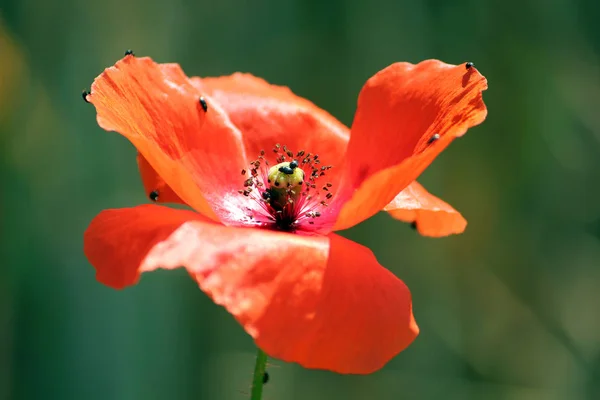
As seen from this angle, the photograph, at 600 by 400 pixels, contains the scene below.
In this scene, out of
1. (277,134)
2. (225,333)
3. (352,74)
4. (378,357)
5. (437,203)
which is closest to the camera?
(378,357)

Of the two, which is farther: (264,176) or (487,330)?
(487,330)

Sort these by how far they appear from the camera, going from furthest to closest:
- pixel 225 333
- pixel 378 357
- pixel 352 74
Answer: pixel 352 74, pixel 225 333, pixel 378 357

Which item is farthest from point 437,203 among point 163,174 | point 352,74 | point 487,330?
point 352,74

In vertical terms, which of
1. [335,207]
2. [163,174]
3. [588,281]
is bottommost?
[588,281]

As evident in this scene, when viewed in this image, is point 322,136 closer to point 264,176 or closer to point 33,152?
point 264,176

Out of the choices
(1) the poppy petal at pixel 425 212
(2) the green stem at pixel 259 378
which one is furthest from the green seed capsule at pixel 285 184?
(2) the green stem at pixel 259 378

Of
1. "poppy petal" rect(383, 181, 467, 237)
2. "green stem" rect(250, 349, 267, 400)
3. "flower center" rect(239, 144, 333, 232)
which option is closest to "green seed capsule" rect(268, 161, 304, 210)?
"flower center" rect(239, 144, 333, 232)

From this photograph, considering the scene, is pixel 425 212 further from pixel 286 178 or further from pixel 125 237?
pixel 125 237
